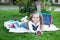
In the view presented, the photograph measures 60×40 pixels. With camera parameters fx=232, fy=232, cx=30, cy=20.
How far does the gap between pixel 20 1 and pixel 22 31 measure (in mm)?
3395

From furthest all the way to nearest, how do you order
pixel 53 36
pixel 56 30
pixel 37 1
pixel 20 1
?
pixel 20 1, pixel 37 1, pixel 56 30, pixel 53 36

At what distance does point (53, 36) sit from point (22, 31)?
741 mm

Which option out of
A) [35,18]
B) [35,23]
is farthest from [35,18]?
[35,23]

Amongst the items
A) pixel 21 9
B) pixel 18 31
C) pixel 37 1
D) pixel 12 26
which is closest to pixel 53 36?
pixel 18 31

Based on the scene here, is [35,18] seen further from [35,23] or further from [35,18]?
[35,23]

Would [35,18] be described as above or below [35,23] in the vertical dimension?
above

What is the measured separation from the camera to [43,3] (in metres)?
8.20

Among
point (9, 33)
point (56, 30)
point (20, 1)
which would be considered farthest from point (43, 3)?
point (9, 33)

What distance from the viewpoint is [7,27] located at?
5926 millimetres

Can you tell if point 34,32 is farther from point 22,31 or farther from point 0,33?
point 0,33

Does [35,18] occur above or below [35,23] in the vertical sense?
above

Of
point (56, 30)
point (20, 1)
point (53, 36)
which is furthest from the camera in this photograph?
point (20, 1)

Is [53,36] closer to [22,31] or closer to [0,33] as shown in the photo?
[22,31]

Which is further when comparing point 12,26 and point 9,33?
point 12,26
